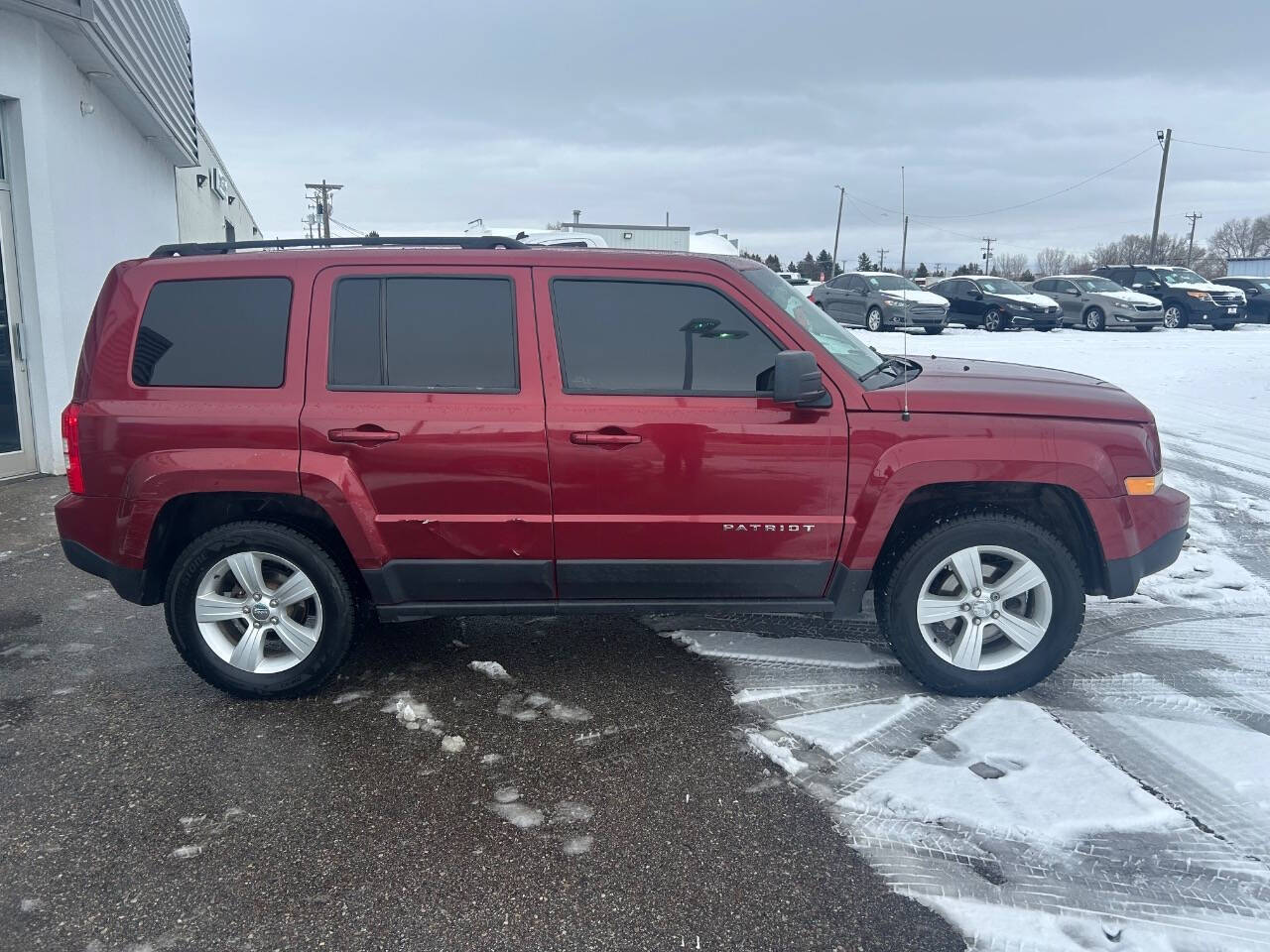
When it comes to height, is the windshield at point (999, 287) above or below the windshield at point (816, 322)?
above

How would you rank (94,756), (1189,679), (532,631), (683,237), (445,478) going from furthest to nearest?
(683,237) < (532,631) < (1189,679) < (445,478) < (94,756)

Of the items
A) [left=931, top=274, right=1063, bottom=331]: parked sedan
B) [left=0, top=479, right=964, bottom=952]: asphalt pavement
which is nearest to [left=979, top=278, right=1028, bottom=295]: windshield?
[left=931, top=274, right=1063, bottom=331]: parked sedan

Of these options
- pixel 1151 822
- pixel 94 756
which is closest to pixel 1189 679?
pixel 1151 822

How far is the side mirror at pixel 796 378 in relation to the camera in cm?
383

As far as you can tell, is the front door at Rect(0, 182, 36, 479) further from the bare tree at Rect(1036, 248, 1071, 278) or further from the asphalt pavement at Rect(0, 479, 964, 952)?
the bare tree at Rect(1036, 248, 1071, 278)

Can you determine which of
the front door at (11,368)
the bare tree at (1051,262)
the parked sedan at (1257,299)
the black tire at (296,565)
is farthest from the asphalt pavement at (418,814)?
the bare tree at (1051,262)

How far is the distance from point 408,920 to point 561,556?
1.66 metres

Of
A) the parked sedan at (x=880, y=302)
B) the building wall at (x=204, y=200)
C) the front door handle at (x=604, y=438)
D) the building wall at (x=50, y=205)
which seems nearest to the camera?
the front door handle at (x=604, y=438)

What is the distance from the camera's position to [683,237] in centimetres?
4444

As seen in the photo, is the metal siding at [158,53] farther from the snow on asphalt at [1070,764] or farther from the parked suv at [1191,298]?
the parked suv at [1191,298]

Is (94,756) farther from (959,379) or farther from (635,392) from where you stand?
(959,379)

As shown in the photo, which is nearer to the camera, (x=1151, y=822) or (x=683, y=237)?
(x=1151, y=822)

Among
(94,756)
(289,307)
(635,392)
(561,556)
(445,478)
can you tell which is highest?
(289,307)

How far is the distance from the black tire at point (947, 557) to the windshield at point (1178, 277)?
2582 centimetres
